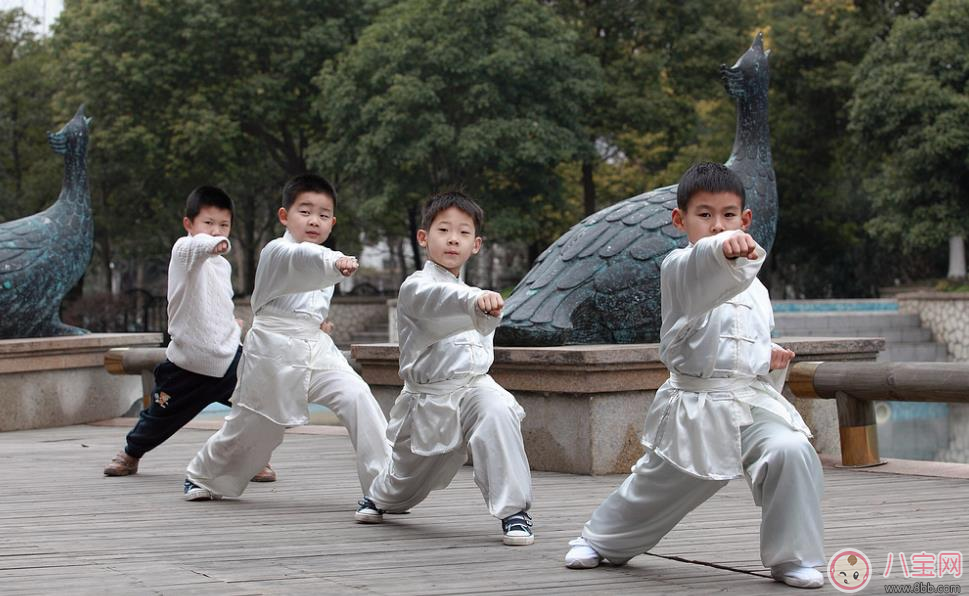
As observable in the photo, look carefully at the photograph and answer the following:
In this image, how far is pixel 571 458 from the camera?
743 centimetres

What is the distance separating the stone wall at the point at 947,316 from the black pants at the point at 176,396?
20030 mm

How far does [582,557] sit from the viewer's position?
4.43 m

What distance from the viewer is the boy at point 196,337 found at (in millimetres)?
6996

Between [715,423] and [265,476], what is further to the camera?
[265,476]

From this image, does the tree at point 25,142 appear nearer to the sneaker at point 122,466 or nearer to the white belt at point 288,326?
the sneaker at point 122,466

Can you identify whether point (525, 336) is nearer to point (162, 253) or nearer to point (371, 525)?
point (371, 525)

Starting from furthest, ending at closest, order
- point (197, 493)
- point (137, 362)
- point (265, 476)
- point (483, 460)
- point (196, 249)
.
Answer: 1. point (137, 362)
2. point (265, 476)
3. point (196, 249)
4. point (197, 493)
5. point (483, 460)

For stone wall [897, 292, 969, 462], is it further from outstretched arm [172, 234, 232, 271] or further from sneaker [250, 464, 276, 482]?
outstretched arm [172, 234, 232, 271]

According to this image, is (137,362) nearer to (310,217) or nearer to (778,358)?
(310,217)

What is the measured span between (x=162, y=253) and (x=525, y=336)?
32.1 metres

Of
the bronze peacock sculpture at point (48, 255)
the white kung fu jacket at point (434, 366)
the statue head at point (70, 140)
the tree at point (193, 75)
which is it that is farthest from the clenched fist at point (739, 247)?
the tree at point (193, 75)

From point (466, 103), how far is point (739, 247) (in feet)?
73.0

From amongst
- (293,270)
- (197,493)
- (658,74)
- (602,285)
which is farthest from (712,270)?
(658,74)

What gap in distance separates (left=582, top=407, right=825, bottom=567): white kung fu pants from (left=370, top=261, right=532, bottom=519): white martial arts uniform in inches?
A: 25.3
